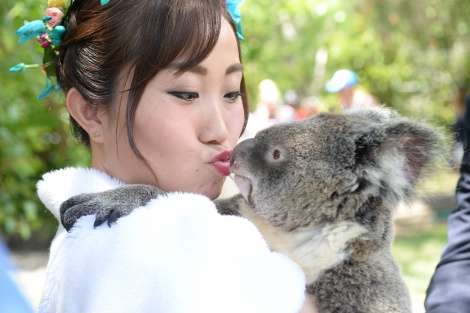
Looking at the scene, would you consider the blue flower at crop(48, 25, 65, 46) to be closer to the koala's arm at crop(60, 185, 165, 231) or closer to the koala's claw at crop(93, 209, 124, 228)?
the koala's arm at crop(60, 185, 165, 231)

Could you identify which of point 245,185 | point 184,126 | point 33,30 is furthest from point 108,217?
point 33,30

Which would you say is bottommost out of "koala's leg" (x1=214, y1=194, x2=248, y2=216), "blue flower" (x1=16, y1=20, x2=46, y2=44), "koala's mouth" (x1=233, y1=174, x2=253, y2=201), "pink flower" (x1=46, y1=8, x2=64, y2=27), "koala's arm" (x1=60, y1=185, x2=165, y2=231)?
"koala's leg" (x1=214, y1=194, x2=248, y2=216)

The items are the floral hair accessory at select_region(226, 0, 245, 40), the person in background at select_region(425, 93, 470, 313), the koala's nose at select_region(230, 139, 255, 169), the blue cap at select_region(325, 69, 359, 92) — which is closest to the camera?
the koala's nose at select_region(230, 139, 255, 169)

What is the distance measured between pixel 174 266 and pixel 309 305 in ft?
1.21

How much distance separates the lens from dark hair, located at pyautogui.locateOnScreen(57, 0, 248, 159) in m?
1.35

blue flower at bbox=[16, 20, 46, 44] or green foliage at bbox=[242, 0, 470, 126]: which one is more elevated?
blue flower at bbox=[16, 20, 46, 44]

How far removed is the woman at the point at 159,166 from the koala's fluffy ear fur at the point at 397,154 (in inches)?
11.6

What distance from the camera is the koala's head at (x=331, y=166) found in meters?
1.34

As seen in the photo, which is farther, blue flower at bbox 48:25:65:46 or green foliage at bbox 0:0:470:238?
green foliage at bbox 0:0:470:238

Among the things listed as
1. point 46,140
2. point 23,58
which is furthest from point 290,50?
point 23,58

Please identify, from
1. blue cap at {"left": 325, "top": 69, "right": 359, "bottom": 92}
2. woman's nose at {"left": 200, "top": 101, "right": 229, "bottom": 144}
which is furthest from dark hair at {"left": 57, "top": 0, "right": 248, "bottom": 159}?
blue cap at {"left": 325, "top": 69, "right": 359, "bottom": 92}

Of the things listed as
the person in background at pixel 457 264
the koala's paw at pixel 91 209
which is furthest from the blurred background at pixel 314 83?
the koala's paw at pixel 91 209

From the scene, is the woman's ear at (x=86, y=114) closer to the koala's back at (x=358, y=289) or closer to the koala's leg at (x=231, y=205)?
the koala's leg at (x=231, y=205)

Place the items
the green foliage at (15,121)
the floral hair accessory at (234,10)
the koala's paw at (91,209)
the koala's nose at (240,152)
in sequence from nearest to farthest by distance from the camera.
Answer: the koala's paw at (91,209) → the koala's nose at (240,152) → the floral hair accessory at (234,10) → the green foliage at (15,121)
